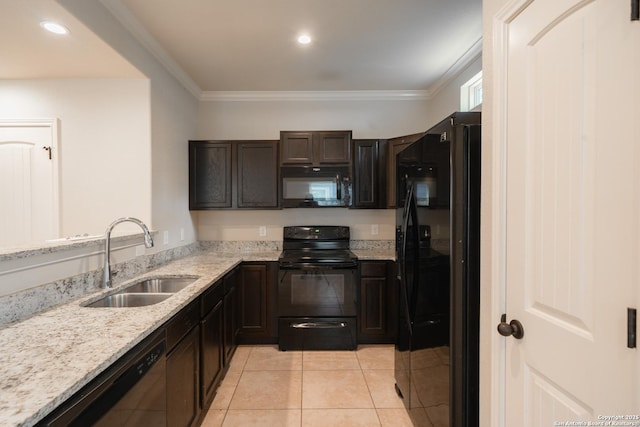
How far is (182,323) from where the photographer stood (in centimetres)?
157

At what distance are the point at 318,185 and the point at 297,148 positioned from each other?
0.46 meters

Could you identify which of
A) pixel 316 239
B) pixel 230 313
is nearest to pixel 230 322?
pixel 230 313

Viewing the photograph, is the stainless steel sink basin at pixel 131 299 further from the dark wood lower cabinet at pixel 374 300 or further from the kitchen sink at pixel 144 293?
the dark wood lower cabinet at pixel 374 300

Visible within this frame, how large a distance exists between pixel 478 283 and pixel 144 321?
1466mm

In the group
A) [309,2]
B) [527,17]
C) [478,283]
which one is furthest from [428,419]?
[309,2]

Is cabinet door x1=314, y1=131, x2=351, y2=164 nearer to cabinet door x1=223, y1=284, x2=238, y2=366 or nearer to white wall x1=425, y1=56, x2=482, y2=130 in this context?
white wall x1=425, y1=56, x2=482, y2=130

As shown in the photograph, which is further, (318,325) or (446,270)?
(318,325)

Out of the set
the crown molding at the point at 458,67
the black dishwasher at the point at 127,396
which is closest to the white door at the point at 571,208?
the black dishwasher at the point at 127,396

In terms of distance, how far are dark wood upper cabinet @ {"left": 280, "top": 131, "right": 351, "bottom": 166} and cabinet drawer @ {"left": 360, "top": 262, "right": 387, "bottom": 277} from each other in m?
1.12

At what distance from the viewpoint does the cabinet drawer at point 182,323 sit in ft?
4.72

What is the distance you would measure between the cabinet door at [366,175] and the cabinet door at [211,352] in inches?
69.6

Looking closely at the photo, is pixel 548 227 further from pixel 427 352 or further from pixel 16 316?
pixel 16 316

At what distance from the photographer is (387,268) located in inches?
114

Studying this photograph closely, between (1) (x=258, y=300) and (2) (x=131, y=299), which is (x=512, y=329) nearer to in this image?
(2) (x=131, y=299)
